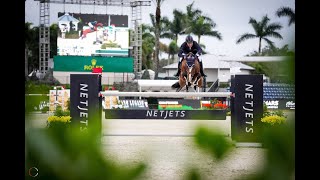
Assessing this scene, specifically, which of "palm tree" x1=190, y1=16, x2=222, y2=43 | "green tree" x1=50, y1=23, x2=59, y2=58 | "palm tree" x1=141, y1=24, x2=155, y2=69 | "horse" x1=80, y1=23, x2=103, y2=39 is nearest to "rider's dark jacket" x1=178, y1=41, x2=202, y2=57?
"palm tree" x1=190, y1=16, x2=222, y2=43

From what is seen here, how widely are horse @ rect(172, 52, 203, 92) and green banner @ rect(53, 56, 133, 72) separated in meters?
14.5

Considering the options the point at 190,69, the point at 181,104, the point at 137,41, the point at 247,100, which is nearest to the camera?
the point at 247,100

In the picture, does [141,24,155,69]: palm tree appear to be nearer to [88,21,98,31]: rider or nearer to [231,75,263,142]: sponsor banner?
[88,21,98,31]: rider

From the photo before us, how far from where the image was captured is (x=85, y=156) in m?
0.53

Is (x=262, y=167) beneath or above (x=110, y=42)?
beneath

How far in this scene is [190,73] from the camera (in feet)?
33.2

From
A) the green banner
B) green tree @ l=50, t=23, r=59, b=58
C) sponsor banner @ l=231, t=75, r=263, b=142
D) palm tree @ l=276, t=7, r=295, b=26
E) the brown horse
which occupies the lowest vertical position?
sponsor banner @ l=231, t=75, r=263, b=142

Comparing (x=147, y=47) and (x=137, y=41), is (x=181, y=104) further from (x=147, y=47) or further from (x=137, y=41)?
(x=147, y=47)

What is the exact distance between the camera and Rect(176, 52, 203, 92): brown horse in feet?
32.7

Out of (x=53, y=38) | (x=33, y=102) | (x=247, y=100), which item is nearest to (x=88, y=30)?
(x=53, y=38)

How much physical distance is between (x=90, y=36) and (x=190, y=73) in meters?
16.2
